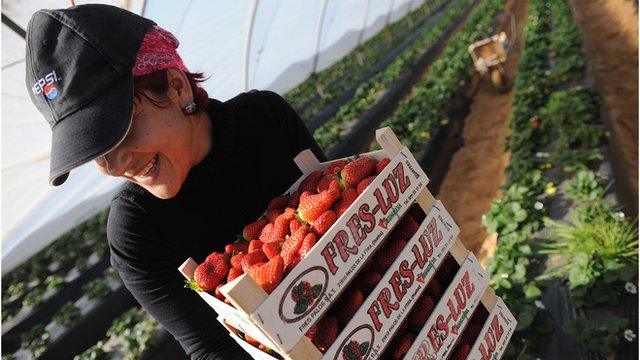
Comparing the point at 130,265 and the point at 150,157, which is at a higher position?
the point at 150,157

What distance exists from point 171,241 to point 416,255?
0.86 metres

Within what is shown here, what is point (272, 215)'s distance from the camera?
1589 mm

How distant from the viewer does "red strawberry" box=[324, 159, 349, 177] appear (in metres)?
1.59

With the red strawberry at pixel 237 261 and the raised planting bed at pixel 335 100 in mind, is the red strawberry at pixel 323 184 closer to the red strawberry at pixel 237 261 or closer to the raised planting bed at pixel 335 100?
the red strawberry at pixel 237 261

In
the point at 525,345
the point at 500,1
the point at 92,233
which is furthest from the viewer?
the point at 500,1

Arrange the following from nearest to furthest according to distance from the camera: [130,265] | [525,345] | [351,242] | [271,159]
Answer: [351,242], [130,265], [271,159], [525,345]

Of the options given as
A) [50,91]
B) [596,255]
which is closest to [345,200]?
[50,91]

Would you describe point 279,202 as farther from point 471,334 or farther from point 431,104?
point 431,104

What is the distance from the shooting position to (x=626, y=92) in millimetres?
5715

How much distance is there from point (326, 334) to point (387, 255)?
1.10 ft

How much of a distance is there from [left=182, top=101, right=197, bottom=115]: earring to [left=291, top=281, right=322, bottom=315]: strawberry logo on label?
0.71m

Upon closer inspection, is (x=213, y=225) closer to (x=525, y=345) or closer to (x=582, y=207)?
(x=525, y=345)

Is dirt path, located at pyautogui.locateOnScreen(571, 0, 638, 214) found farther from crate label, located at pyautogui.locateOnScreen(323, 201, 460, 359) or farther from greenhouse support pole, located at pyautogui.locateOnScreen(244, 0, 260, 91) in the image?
greenhouse support pole, located at pyautogui.locateOnScreen(244, 0, 260, 91)

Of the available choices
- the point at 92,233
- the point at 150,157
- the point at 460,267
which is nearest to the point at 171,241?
the point at 150,157
